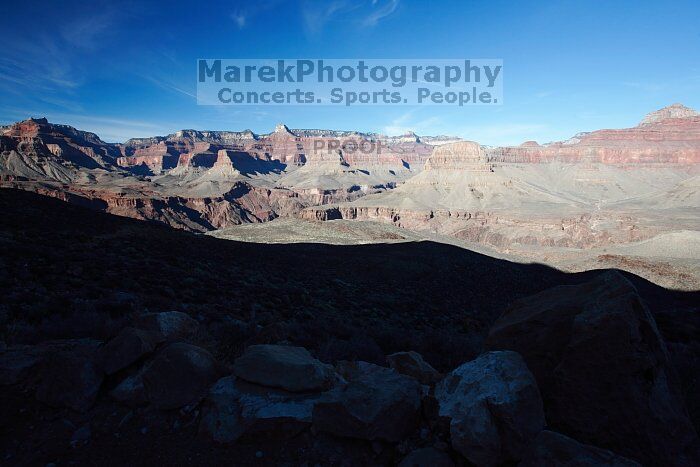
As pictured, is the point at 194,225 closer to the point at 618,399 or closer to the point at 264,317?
the point at 264,317

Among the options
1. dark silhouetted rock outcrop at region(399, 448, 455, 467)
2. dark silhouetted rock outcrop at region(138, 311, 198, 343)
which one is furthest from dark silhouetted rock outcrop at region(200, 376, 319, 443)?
dark silhouetted rock outcrop at region(138, 311, 198, 343)

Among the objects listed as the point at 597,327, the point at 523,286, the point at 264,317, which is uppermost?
the point at 597,327

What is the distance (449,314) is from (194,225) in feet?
313

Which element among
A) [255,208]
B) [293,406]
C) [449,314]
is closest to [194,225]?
[255,208]

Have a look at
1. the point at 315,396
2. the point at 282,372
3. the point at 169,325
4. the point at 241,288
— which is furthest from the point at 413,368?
the point at 241,288

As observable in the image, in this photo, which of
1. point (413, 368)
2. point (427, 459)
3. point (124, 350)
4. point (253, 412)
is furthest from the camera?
point (413, 368)

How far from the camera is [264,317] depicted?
40.2 ft

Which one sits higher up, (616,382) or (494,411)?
(616,382)

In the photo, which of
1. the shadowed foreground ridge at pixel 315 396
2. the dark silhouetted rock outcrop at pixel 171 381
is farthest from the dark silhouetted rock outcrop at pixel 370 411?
the dark silhouetted rock outcrop at pixel 171 381

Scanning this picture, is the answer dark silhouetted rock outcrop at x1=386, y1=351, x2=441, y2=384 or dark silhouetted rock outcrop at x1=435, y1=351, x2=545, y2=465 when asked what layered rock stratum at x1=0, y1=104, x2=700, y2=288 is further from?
dark silhouetted rock outcrop at x1=435, y1=351, x2=545, y2=465

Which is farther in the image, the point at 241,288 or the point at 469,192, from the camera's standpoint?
Result: the point at 469,192

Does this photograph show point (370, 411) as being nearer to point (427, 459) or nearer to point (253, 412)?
point (427, 459)

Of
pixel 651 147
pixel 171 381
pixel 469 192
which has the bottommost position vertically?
pixel 171 381

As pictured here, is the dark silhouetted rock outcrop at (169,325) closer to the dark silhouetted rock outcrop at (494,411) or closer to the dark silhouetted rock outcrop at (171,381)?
the dark silhouetted rock outcrop at (171,381)
